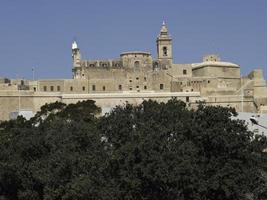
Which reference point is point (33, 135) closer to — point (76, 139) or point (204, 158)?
point (76, 139)

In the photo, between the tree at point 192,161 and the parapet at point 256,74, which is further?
the parapet at point 256,74

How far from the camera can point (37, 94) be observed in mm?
77438

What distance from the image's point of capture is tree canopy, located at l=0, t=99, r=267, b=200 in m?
27.8

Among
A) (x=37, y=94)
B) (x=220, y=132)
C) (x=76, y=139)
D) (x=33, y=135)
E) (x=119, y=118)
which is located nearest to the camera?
(x=220, y=132)

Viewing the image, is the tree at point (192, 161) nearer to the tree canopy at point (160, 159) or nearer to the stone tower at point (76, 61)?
the tree canopy at point (160, 159)

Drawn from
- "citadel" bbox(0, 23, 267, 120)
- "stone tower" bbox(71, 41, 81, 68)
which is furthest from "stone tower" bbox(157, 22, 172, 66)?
"stone tower" bbox(71, 41, 81, 68)

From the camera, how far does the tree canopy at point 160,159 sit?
27781mm

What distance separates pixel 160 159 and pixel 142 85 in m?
55.2

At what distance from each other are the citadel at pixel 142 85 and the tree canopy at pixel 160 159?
128 feet

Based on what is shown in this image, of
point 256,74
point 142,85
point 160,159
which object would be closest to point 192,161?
point 160,159

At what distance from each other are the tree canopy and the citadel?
38973 millimetres

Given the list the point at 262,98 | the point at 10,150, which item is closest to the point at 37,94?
the point at 262,98

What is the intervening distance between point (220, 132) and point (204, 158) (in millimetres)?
1100

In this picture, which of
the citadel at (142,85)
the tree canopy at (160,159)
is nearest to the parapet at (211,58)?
the citadel at (142,85)
